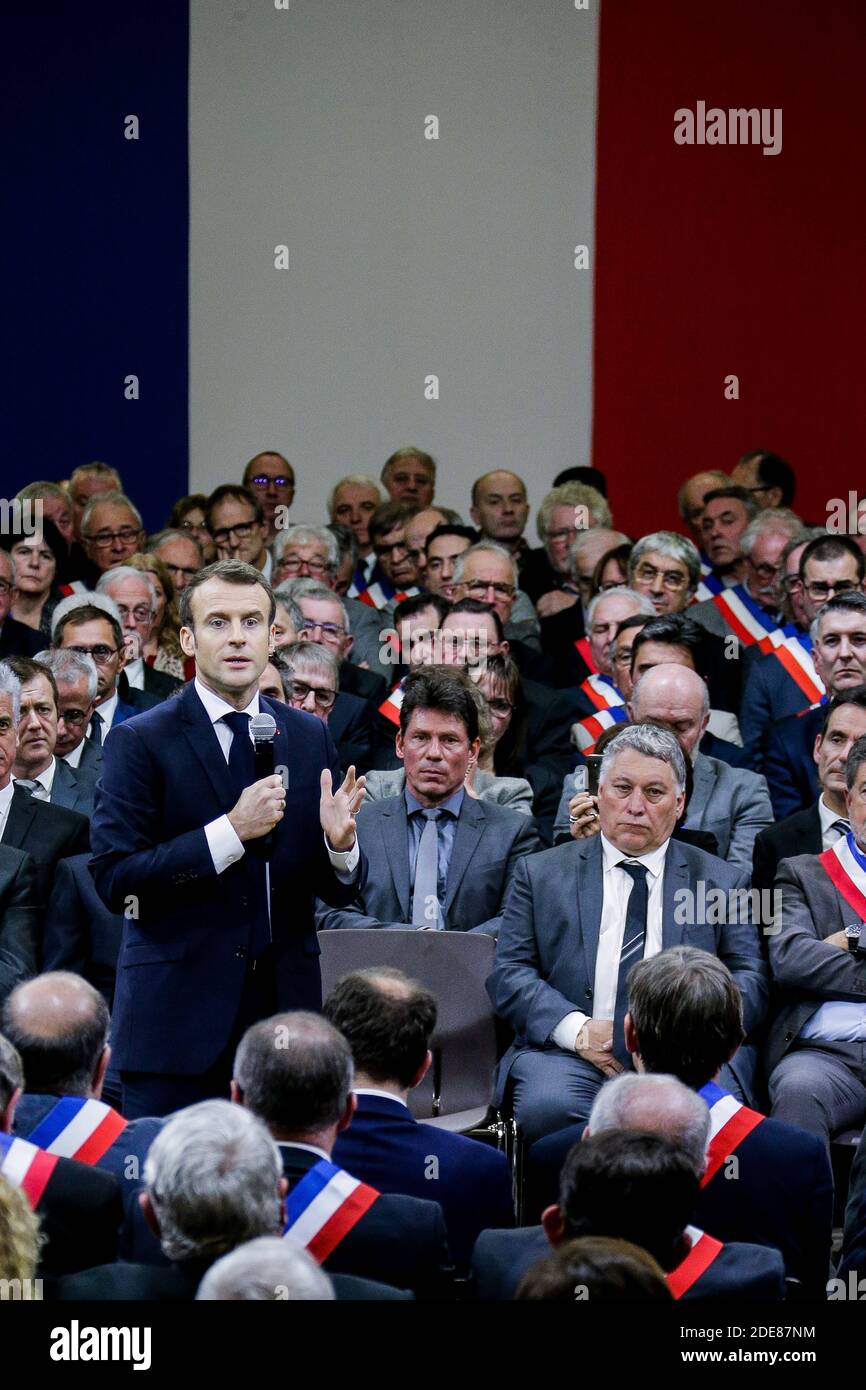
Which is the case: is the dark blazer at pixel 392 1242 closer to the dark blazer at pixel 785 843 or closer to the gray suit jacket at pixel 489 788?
the dark blazer at pixel 785 843

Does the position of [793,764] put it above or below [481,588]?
below

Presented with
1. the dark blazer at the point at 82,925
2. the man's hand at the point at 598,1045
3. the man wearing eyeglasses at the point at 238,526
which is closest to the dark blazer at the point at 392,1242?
the man's hand at the point at 598,1045

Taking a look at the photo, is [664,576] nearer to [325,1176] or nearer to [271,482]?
[271,482]

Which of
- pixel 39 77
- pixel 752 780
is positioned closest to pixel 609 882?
pixel 752 780

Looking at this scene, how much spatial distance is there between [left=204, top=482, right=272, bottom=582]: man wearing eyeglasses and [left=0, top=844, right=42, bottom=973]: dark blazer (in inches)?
134

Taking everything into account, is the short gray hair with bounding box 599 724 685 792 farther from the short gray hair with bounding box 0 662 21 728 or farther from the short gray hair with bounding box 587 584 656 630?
the short gray hair with bounding box 587 584 656 630

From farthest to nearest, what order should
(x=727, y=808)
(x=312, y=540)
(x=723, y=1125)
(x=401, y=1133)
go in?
(x=312, y=540) < (x=727, y=808) < (x=723, y=1125) < (x=401, y=1133)

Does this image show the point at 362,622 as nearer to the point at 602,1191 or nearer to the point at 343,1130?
the point at 343,1130

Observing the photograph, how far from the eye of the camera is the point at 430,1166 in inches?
127

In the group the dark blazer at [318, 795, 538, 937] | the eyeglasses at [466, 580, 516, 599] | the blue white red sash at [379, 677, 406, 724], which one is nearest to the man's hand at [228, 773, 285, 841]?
the dark blazer at [318, 795, 538, 937]

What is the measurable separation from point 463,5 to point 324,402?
84.8 inches

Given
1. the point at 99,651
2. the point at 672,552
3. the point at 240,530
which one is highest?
Answer: the point at 240,530

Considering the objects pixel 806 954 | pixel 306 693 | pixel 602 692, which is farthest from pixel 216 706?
pixel 602 692

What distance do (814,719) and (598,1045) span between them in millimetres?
1827
